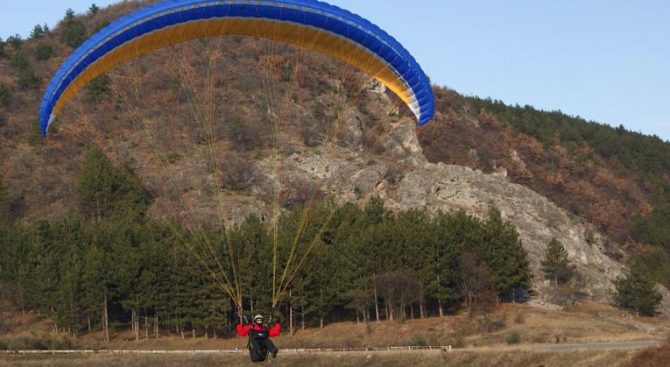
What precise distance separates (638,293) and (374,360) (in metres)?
33.8

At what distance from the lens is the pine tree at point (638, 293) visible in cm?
6575

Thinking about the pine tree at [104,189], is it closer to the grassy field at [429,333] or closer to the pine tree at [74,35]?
the grassy field at [429,333]

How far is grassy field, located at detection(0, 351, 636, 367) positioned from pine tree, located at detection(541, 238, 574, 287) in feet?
99.4

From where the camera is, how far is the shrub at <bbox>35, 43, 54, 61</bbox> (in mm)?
119512

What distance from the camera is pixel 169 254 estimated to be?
2370 inches

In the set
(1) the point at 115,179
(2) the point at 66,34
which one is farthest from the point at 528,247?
(2) the point at 66,34

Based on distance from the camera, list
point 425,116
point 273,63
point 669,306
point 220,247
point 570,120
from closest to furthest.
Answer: point 425,116 → point 220,247 → point 669,306 → point 273,63 → point 570,120

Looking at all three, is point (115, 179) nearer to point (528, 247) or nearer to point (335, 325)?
point (335, 325)

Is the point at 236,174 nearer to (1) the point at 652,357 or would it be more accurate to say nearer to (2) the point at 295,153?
(2) the point at 295,153

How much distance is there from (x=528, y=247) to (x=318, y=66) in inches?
2109

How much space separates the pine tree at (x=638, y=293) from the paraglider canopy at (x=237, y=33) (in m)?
45.7

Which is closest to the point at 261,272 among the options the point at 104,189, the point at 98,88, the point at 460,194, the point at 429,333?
the point at 429,333

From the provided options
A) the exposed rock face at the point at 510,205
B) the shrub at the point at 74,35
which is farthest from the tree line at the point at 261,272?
the shrub at the point at 74,35

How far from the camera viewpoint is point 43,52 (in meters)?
120
